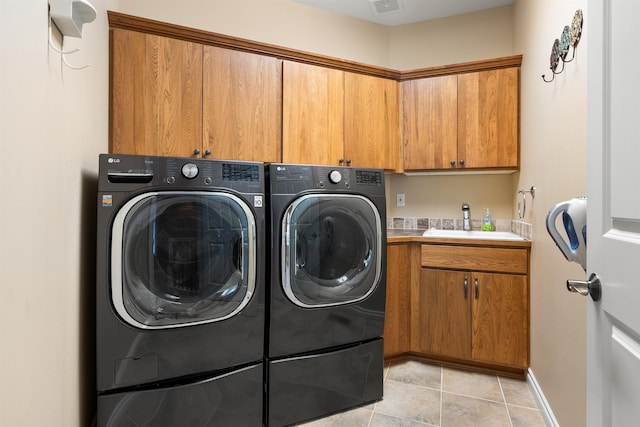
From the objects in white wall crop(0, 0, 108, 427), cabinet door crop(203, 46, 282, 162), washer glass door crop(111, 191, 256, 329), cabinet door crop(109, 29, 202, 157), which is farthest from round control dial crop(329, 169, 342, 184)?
white wall crop(0, 0, 108, 427)

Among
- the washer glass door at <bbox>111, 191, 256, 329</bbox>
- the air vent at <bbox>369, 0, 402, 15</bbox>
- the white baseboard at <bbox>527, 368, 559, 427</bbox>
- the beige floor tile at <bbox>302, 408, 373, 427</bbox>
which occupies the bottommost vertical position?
the beige floor tile at <bbox>302, 408, 373, 427</bbox>

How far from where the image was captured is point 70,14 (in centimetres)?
99

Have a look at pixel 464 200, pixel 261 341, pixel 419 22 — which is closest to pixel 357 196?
pixel 261 341

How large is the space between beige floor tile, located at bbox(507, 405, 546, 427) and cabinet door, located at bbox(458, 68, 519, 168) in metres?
1.59

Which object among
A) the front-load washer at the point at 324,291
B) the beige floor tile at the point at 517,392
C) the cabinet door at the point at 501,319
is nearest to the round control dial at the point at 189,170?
the front-load washer at the point at 324,291

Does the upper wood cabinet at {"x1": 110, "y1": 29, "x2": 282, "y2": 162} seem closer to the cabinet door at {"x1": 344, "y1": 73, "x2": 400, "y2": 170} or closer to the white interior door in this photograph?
the cabinet door at {"x1": 344, "y1": 73, "x2": 400, "y2": 170}

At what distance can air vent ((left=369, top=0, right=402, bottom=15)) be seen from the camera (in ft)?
8.91

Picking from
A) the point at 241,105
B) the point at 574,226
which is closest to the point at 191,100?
the point at 241,105

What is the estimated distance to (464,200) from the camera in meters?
2.90

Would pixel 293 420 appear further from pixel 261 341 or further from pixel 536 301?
pixel 536 301

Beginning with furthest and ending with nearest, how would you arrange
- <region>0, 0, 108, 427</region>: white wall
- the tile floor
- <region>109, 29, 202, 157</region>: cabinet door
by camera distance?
<region>109, 29, 202, 157</region>: cabinet door → the tile floor → <region>0, 0, 108, 427</region>: white wall

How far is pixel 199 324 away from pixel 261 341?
0.32 metres

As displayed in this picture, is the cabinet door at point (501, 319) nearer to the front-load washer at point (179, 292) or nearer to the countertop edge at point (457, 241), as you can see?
the countertop edge at point (457, 241)

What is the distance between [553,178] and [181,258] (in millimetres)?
1828
